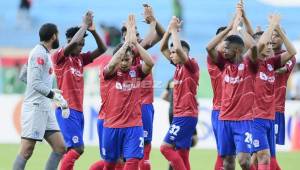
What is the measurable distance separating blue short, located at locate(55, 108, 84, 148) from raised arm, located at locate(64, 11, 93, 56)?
2.97ft

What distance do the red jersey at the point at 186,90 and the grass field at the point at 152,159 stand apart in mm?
3199

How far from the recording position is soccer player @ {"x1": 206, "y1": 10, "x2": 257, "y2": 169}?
1164 centimetres

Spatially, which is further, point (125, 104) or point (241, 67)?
point (241, 67)

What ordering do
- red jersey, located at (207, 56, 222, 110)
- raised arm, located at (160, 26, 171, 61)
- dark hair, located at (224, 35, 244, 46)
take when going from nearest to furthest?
dark hair, located at (224, 35, 244, 46) → raised arm, located at (160, 26, 171, 61) → red jersey, located at (207, 56, 222, 110)

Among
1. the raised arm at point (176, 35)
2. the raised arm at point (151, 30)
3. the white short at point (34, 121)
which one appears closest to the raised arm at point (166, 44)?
the raised arm at point (176, 35)

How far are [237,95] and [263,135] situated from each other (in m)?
0.76

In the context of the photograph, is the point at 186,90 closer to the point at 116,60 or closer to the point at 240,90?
the point at 240,90

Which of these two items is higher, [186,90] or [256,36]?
[256,36]

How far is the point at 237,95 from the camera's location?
1169cm

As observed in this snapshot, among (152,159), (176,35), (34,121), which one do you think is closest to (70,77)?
(34,121)

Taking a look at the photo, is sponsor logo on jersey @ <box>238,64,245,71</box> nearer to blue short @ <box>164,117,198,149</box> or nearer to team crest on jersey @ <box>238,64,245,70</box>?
team crest on jersey @ <box>238,64,245,70</box>

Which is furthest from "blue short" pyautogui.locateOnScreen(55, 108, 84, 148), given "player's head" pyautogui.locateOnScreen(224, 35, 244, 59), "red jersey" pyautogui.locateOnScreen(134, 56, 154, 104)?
"player's head" pyautogui.locateOnScreen(224, 35, 244, 59)

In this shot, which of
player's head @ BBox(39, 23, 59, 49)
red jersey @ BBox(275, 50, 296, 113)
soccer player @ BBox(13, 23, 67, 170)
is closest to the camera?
soccer player @ BBox(13, 23, 67, 170)

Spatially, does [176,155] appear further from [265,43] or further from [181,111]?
[265,43]
